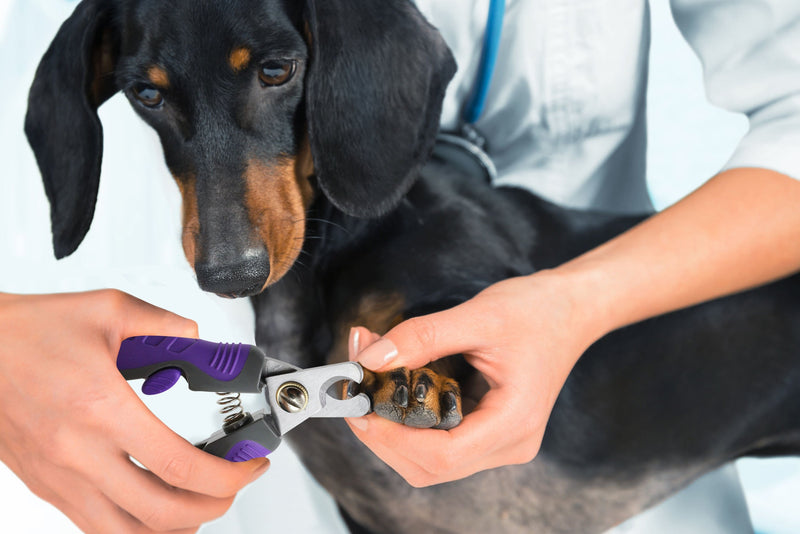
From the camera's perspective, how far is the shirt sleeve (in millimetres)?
925

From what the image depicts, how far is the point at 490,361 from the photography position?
0.74 m

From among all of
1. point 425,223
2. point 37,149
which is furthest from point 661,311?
point 37,149

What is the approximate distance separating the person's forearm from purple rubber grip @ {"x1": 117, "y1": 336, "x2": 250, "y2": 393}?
1.39 feet

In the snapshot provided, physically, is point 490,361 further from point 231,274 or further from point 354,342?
point 231,274

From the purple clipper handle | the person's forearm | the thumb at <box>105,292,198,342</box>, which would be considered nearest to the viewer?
the purple clipper handle

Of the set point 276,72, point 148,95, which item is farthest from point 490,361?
point 148,95

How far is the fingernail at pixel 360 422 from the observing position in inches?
27.5

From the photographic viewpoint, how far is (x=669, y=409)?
1.04m

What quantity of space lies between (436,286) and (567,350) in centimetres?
19

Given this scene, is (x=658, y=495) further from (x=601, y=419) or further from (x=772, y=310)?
(x=772, y=310)

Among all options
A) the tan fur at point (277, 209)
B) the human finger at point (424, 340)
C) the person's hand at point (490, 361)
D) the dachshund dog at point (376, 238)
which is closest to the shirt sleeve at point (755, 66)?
the dachshund dog at point (376, 238)

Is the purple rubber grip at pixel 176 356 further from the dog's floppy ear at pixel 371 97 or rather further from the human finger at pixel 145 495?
the dog's floppy ear at pixel 371 97

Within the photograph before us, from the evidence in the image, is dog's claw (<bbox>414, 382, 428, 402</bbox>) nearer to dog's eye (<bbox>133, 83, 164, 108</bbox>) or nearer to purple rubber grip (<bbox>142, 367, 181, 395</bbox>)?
purple rubber grip (<bbox>142, 367, 181, 395</bbox>)

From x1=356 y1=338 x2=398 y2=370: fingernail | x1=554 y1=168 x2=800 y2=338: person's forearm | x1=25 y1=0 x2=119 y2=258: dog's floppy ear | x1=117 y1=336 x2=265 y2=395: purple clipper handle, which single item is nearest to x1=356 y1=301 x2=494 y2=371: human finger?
x1=356 y1=338 x2=398 y2=370: fingernail
